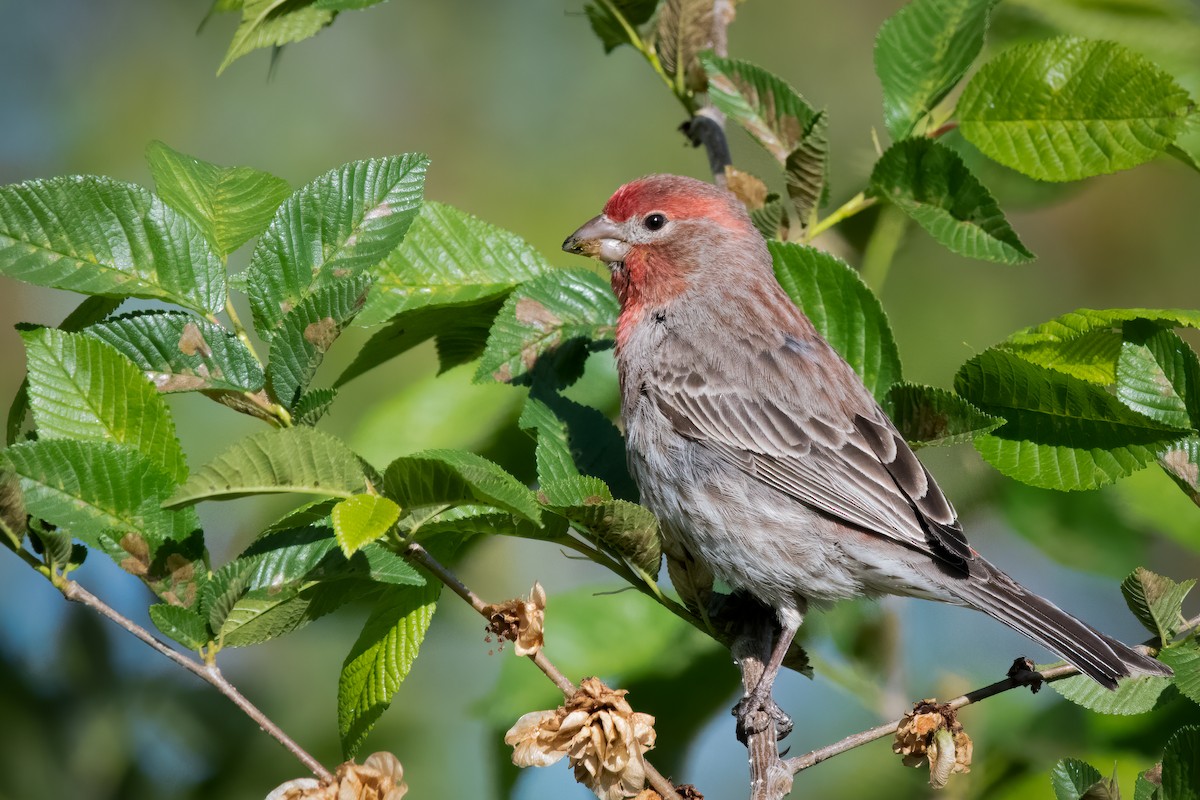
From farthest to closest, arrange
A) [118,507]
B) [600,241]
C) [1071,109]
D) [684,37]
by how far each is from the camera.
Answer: [600,241]
[684,37]
[1071,109]
[118,507]

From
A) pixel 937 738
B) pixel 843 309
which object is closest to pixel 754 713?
pixel 937 738

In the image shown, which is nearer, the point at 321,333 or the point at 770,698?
the point at 321,333

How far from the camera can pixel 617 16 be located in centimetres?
421

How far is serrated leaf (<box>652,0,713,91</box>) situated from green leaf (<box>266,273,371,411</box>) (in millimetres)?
1989

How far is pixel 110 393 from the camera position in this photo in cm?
249

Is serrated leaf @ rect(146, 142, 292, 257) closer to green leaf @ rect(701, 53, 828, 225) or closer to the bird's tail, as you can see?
green leaf @ rect(701, 53, 828, 225)

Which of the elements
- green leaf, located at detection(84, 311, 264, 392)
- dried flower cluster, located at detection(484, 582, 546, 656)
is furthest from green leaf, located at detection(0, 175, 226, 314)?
dried flower cluster, located at detection(484, 582, 546, 656)

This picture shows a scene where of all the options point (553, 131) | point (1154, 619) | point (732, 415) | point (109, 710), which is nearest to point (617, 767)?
point (1154, 619)

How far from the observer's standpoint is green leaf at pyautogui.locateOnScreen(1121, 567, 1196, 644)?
259cm

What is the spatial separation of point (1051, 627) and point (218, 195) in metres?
2.42

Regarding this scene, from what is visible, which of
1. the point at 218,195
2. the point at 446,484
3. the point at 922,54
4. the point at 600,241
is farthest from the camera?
the point at 600,241

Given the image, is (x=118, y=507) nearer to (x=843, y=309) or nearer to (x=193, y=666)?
(x=193, y=666)

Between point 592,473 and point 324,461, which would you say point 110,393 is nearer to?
point 324,461

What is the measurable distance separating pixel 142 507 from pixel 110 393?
0.88ft
